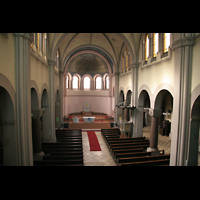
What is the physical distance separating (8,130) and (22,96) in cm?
135

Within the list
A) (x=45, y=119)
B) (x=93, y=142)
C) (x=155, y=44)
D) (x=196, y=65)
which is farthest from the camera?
(x=93, y=142)

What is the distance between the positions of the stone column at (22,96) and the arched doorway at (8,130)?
18cm

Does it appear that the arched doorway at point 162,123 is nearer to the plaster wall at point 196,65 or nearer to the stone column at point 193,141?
the stone column at point 193,141

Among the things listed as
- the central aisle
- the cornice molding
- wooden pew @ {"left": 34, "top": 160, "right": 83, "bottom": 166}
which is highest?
the cornice molding

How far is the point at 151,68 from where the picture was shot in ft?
38.4

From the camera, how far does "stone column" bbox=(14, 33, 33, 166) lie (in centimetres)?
606

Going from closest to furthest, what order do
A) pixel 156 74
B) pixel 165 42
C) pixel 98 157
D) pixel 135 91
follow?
pixel 165 42 → pixel 156 74 → pixel 98 157 → pixel 135 91

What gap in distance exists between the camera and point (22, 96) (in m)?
Result: 6.18

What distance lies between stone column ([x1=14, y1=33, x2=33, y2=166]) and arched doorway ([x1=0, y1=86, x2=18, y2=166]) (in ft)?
0.59

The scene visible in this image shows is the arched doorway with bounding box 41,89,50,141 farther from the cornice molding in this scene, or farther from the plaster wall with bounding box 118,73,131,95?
the cornice molding

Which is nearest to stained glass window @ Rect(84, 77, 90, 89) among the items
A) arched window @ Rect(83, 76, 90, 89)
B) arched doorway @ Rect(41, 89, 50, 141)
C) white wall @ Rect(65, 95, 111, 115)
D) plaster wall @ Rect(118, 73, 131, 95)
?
arched window @ Rect(83, 76, 90, 89)

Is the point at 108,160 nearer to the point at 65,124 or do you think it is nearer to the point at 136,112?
the point at 136,112

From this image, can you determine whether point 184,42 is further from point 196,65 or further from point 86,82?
point 86,82

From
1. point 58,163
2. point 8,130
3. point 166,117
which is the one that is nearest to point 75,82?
point 166,117
